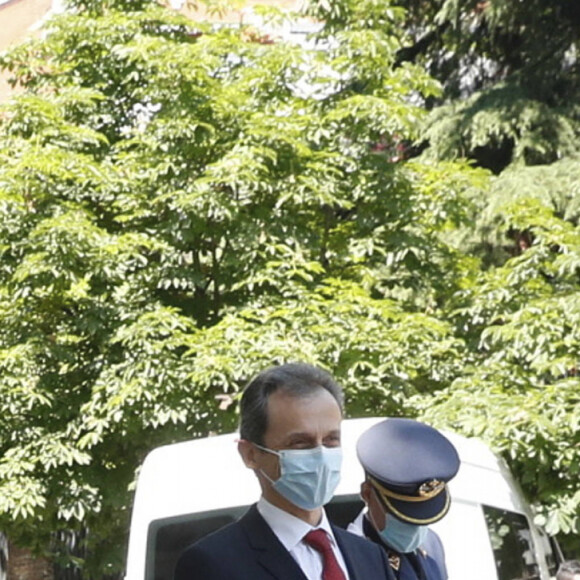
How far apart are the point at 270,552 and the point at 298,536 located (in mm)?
108

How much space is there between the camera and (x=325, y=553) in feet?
9.45

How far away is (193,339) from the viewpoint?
1130 cm

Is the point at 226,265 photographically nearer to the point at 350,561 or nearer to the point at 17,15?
the point at 350,561

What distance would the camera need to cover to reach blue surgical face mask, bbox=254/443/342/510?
2.95 meters

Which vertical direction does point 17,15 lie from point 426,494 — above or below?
above

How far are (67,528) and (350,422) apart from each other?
6.29 metres

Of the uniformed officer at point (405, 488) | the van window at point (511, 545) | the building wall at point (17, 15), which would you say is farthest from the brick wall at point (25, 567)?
the uniformed officer at point (405, 488)

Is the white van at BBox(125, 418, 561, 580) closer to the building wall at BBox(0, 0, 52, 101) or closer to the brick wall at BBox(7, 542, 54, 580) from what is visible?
the brick wall at BBox(7, 542, 54, 580)

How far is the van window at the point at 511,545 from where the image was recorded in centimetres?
695

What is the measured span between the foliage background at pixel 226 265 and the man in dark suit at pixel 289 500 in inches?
269

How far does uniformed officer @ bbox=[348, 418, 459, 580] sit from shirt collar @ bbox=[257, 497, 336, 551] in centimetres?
59

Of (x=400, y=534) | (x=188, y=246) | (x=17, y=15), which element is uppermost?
(x=17, y=15)

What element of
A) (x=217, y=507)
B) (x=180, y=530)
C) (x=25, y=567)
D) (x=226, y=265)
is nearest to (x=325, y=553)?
(x=217, y=507)

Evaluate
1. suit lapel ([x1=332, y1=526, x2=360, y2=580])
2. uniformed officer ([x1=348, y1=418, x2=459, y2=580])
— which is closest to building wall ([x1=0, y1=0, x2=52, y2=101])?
uniformed officer ([x1=348, y1=418, x2=459, y2=580])
